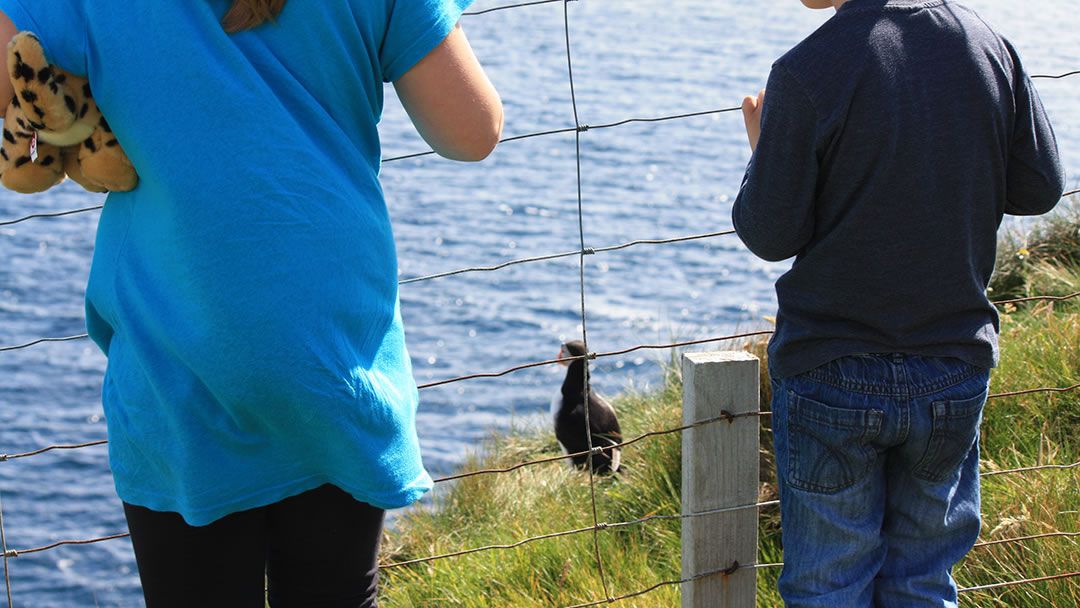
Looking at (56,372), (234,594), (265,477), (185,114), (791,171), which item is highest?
(185,114)

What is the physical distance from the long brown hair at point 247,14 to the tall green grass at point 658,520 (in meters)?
1.50

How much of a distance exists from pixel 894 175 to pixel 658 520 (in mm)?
1802

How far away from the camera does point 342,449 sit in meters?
1.29

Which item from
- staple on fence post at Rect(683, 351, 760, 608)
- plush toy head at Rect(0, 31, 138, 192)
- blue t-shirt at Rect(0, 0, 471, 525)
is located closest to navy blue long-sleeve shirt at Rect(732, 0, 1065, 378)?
staple on fence post at Rect(683, 351, 760, 608)

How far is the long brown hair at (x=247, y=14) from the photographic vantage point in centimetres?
123

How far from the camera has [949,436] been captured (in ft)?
5.23

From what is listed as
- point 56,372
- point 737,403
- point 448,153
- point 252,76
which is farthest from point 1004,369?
point 56,372

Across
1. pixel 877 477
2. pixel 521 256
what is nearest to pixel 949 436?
pixel 877 477

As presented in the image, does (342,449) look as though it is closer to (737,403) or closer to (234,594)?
(234,594)

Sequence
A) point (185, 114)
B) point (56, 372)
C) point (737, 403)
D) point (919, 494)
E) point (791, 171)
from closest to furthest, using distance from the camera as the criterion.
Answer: point (185, 114) < point (791, 171) < point (919, 494) < point (737, 403) < point (56, 372)

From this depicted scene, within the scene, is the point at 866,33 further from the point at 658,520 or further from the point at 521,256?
the point at 521,256

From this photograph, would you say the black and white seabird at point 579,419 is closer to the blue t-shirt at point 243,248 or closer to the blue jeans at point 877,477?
the blue jeans at point 877,477

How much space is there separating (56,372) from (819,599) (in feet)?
27.0

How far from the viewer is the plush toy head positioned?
1188 mm
